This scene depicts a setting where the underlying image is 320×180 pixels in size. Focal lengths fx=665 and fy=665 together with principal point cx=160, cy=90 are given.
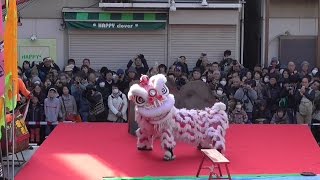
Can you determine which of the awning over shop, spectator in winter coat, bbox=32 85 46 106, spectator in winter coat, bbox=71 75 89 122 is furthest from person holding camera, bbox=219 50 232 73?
spectator in winter coat, bbox=32 85 46 106

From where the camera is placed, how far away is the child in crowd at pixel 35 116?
41.4ft

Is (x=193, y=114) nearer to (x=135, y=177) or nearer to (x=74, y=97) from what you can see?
(x=135, y=177)

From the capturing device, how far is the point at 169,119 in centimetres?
965

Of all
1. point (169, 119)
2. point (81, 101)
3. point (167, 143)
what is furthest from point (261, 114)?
point (167, 143)

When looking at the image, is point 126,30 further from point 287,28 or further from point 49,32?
point 287,28

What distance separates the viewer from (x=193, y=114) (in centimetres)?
995

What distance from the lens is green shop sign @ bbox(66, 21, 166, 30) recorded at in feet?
58.4

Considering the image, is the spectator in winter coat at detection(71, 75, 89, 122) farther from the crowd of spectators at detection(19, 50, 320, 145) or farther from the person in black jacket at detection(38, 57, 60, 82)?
the person in black jacket at detection(38, 57, 60, 82)

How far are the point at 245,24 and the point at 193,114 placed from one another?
1079cm

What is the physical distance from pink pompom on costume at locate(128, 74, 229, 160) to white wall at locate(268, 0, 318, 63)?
8.74 m

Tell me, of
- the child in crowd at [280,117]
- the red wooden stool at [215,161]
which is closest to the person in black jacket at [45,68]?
the child in crowd at [280,117]

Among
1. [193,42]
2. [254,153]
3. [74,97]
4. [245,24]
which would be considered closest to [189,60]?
[193,42]

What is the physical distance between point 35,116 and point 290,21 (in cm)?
856

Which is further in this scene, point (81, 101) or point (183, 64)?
point (183, 64)
